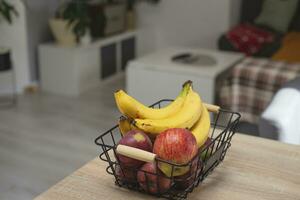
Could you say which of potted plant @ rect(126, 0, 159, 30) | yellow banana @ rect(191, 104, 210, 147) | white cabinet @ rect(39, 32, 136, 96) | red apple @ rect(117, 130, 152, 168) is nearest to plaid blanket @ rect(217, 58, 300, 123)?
yellow banana @ rect(191, 104, 210, 147)

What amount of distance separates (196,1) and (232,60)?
1589 mm

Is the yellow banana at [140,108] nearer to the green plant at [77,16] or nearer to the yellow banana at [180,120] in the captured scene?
the yellow banana at [180,120]

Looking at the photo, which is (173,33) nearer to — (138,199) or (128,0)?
(128,0)

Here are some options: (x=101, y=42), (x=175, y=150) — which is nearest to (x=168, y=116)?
(x=175, y=150)

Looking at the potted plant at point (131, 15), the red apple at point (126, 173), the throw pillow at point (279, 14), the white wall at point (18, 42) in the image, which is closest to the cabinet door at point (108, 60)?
the potted plant at point (131, 15)

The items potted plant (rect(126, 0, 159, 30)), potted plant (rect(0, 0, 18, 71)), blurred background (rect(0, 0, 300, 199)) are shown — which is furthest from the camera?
potted plant (rect(126, 0, 159, 30))

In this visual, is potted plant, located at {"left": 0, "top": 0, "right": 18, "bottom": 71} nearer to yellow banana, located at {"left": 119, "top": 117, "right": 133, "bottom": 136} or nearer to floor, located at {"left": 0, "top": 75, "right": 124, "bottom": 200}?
floor, located at {"left": 0, "top": 75, "right": 124, "bottom": 200}

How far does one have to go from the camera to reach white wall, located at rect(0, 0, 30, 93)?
3947 mm

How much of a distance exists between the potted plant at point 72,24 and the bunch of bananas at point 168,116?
3.16 metres

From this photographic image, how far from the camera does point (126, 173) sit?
889 mm

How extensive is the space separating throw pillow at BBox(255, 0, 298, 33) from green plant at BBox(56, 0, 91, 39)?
1832 millimetres

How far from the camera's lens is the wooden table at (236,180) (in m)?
0.88

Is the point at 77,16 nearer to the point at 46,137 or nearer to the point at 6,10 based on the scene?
the point at 6,10

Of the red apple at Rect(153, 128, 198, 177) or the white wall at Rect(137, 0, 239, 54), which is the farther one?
the white wall at Rect(137, 0, 239, 54)
